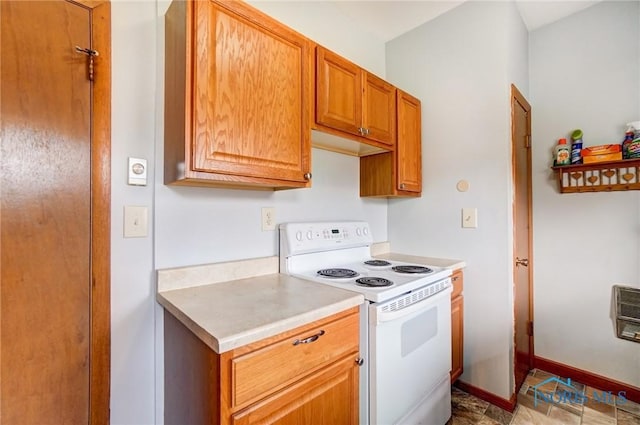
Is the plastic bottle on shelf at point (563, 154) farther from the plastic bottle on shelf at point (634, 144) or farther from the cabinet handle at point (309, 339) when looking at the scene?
the cabinet handle at point (309, 339)

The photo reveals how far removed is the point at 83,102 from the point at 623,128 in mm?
2960

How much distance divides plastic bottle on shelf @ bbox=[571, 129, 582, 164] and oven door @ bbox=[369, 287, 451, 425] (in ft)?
4.37

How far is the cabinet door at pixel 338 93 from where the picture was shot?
4.83 ft

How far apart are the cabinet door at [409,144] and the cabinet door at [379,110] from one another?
73mm

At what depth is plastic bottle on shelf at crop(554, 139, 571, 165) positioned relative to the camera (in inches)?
80.0

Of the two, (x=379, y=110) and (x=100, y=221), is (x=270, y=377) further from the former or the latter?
(x=379, y=110)

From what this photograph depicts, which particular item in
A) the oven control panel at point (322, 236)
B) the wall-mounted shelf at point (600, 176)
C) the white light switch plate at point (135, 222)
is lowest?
the oven control panel at point (322, 236)

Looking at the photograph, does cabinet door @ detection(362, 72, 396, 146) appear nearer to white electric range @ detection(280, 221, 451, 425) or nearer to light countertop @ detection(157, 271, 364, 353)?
white electric range @ detection(280, 221, 451, 425)

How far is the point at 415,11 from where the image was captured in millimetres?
2049

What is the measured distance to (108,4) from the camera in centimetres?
115

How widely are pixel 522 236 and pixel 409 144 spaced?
1007 mm

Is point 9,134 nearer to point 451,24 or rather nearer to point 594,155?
point 451,24

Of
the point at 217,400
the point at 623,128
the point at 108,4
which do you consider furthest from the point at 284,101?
the point at 623,128

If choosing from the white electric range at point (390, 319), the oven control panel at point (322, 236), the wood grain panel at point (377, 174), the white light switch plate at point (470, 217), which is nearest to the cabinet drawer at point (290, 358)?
the white electric range at point (390, 319)
